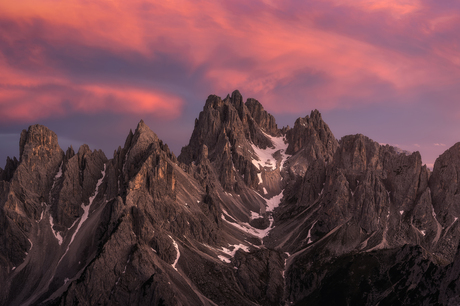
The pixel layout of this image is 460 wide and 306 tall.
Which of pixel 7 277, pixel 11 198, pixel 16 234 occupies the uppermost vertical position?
pixel 11 198

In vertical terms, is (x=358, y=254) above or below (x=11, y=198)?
below

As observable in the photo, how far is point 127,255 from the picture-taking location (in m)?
171

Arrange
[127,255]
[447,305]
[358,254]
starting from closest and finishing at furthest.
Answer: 1. [447,305]
2. [127,255]
3. [358,254]

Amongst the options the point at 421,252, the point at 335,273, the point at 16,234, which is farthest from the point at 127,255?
the point at 421,252

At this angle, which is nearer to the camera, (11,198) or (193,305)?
(193,305)

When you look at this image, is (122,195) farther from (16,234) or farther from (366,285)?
(366,285)

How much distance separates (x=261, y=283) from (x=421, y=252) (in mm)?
71300

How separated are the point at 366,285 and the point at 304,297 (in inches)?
1183

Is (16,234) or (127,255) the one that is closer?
(127,255)

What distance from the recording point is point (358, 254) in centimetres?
18462

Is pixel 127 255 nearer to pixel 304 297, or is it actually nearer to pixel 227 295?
pixel 227 295

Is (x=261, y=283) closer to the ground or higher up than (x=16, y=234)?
closer to the ground

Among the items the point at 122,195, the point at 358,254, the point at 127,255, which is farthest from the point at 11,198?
the point at 358,254

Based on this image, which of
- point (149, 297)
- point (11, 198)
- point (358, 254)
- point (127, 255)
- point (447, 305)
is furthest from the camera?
point (11, 198)
